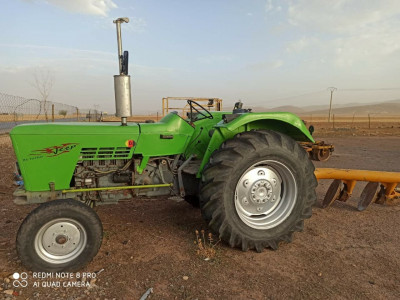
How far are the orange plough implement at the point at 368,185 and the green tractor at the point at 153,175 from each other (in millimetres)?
1179

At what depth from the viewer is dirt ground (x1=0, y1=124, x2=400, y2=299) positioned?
2467 millimetres

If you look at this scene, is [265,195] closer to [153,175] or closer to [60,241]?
[153,175]

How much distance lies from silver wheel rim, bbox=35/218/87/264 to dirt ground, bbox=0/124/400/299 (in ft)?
0.67

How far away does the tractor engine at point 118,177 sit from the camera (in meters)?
Answer: 3.24

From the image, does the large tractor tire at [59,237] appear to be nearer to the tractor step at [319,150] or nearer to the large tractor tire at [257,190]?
the large tractor tire at [257,190]

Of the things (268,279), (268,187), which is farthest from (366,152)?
(268,279)

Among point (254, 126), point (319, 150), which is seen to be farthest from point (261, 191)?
point (319, 150)

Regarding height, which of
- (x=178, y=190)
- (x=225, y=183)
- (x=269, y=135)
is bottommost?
(x=178, y=190)

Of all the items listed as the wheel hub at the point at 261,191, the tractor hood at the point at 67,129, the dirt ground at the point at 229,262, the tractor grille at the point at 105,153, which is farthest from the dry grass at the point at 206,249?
the tractor hood at the point at 67,129

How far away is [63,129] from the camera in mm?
3057

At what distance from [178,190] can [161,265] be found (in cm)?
92

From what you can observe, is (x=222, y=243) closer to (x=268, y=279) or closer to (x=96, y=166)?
(x=268, y=279)

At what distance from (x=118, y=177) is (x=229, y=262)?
1.54 metres

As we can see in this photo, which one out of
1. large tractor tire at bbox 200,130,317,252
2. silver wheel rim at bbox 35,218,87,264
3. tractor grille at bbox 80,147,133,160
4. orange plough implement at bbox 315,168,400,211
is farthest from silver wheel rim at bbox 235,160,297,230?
silver wheel rim at bbox 35,218,87,264
